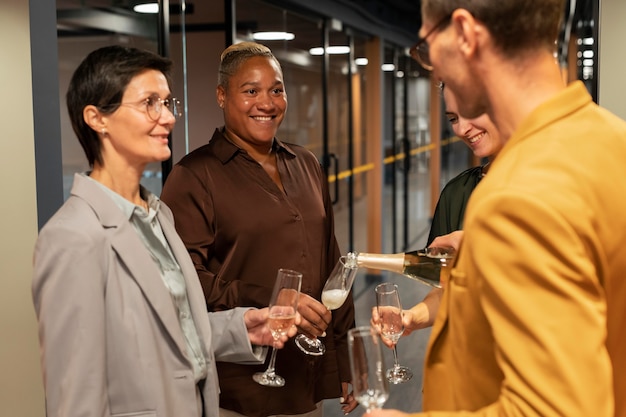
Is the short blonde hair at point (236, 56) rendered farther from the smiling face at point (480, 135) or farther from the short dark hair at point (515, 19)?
the short dark hair at point (515, 19)

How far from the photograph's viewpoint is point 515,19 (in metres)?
1.03

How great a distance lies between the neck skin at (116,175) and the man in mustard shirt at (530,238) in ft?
3.07

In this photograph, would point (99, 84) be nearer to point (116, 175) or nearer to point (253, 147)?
point (116, 175)

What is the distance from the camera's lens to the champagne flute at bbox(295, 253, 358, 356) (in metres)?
2.20

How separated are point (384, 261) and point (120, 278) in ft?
2.51

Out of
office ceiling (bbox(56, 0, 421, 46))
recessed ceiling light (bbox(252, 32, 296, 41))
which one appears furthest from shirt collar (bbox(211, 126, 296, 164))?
recessed ceiling light (bbox(252, 32, 296, 41))

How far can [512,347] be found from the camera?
3.13 feet

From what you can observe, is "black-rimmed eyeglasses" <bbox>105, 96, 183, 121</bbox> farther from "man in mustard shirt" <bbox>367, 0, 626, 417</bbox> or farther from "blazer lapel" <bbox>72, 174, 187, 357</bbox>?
"man in mustard shirt" <bbox>367, 0, 626, 417</bbox>

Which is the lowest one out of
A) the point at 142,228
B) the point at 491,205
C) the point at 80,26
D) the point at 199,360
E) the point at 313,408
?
the point at 313,408

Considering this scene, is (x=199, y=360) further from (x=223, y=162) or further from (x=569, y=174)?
(x=569, y=174)

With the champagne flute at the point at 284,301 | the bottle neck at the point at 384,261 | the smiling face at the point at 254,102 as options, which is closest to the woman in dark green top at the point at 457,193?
the bottle neck at the point at 384,261

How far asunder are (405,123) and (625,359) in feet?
31.3

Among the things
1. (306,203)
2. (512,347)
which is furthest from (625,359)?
(306,203)

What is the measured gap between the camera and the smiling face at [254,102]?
2.62 meters
